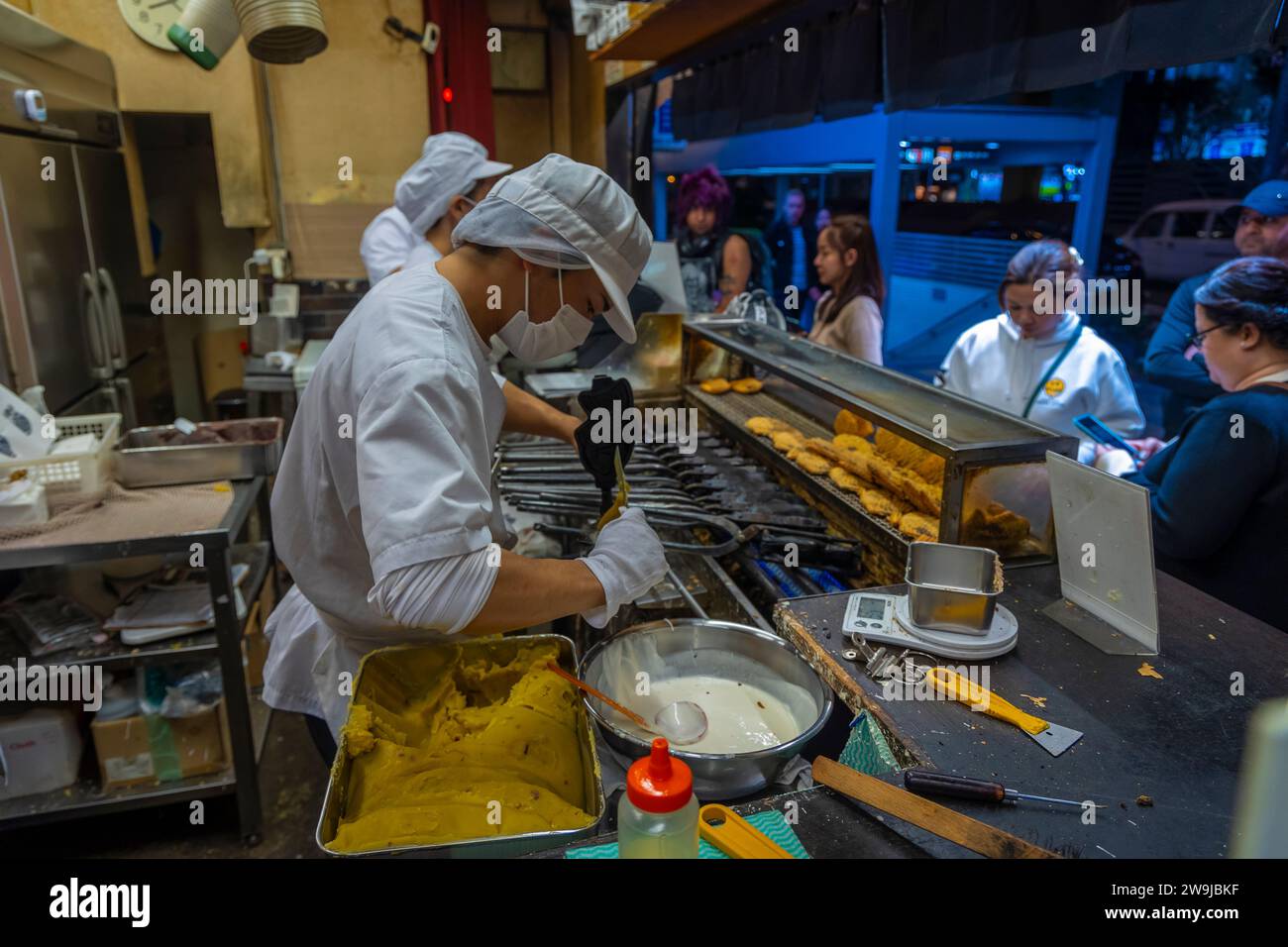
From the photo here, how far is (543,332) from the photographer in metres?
1.74

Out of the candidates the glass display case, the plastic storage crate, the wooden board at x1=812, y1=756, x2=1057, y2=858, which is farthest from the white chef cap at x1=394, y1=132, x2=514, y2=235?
the wooden board at x1=812, y1=756, x2=1057, y2=858

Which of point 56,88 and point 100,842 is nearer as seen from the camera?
point 100,842

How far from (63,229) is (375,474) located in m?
3.78

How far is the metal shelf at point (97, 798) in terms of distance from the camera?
2.72 m

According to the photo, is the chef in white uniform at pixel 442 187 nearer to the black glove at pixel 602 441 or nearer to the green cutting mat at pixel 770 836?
the black glove at pixel 602 441

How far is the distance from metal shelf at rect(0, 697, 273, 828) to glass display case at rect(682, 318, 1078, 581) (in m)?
2.37

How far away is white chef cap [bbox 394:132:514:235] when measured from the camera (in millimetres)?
4133

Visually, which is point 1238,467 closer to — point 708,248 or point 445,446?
point 445,446

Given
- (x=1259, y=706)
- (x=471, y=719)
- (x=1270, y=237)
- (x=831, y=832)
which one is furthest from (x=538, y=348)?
(x=1270, y=237)

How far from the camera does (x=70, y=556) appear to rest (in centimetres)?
247

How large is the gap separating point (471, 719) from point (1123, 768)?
118 centimetres

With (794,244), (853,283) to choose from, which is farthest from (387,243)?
(794,244)

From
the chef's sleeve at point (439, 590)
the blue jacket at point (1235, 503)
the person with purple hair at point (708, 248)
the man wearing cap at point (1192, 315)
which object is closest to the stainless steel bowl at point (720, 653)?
the chef's sleeve at point (439, 590)
